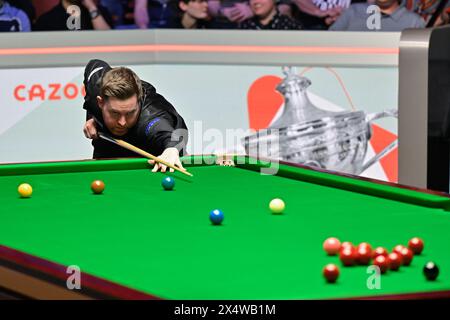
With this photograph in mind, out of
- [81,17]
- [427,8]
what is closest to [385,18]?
[427,8]

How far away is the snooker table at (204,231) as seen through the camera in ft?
8.20

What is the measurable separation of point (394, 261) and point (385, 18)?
4666 millimetres

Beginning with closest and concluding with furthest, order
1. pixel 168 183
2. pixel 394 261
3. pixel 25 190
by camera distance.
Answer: pixel 394 261 < pixel 25 190 < pixel 168 183

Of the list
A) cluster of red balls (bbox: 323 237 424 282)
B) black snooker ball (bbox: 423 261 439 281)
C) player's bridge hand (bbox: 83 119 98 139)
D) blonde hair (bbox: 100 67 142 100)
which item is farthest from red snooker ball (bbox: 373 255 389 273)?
player's bridge hand (bbox: 83 119 98 139)

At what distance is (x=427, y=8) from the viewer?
704 centimetres

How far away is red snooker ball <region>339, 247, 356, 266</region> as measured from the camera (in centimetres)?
266

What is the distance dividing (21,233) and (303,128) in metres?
3.93

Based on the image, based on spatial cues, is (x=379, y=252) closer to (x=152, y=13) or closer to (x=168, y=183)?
(x=168, y=183)

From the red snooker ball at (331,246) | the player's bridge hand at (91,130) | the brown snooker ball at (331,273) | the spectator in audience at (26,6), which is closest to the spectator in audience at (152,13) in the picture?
the spectator in audience at (26,6)

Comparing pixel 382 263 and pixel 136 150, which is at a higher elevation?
pixel 136 150

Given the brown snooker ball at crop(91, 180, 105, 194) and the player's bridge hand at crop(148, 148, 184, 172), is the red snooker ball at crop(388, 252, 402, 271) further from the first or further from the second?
the player's bridge hand at crop(148, 148, 184, 172)

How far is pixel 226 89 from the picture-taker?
6.95 metres
